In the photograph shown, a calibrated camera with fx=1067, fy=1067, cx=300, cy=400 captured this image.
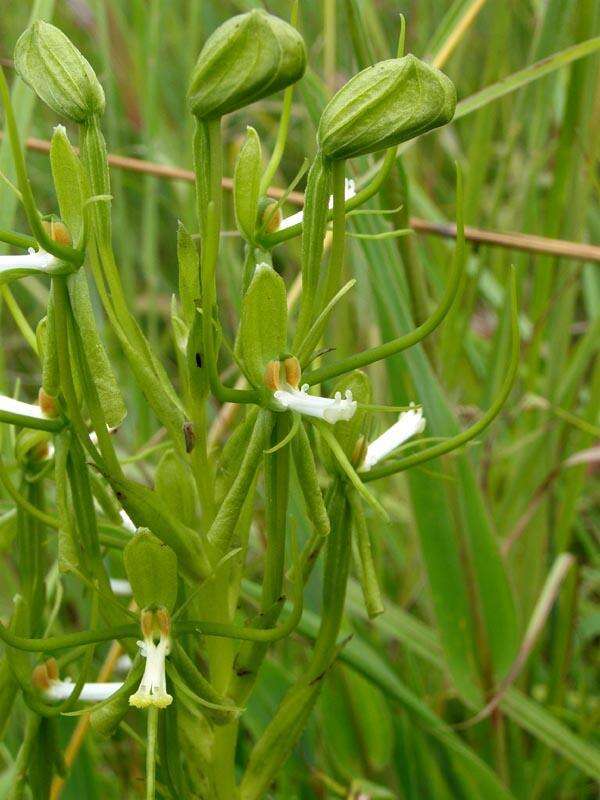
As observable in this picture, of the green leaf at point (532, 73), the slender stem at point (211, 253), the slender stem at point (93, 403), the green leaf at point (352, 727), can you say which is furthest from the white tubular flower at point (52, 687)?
the green leaf at point (532, 73)

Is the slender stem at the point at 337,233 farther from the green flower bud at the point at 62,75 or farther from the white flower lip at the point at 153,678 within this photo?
the white flower lip at the point at 153,678

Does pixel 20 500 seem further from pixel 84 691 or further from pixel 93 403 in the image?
pixel 84 691

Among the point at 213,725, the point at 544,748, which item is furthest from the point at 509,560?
the point at 213,725

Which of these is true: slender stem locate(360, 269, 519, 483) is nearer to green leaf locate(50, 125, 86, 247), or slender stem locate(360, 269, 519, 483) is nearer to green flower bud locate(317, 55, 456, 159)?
green flower bud locate(317, 55, 456, 159)

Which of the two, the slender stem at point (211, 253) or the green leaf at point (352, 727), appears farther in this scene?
the green leaf at point (352, 727)

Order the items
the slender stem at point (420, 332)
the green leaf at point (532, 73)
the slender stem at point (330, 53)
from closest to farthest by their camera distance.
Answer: the slender stem at point (420, 332)
the green leaf at point (532, 73)
the slender stem at point (330, 53)

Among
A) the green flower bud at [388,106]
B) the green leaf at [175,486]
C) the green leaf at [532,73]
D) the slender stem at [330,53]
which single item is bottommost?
the green leaf at [175,486]
